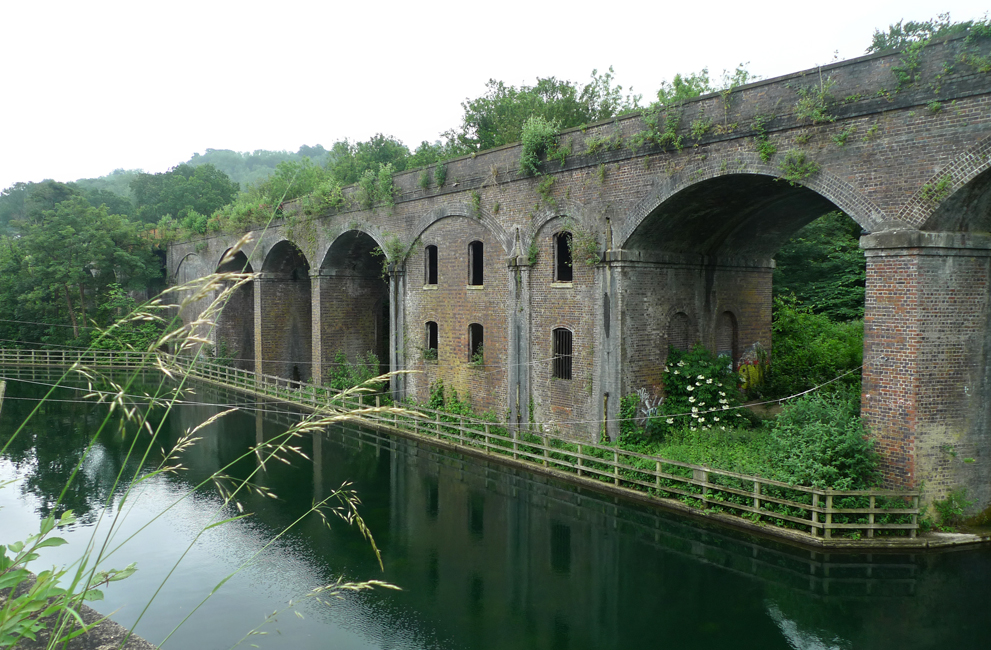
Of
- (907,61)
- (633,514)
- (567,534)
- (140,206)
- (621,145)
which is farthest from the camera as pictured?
(140,206)

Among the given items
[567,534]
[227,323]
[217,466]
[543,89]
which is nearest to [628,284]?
[567,534]

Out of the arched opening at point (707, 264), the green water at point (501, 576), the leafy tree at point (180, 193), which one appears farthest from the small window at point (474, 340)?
the leafy tree at point (180, 193)

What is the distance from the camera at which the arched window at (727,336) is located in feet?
60.1

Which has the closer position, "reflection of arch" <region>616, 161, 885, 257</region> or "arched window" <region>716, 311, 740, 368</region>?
"reflection of arch" <region>616, 161, 885, 257</region>

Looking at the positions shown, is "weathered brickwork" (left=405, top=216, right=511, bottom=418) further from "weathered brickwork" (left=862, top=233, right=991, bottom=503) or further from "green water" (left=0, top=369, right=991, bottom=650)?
"weathered brickwork" (left=862, top=233, right=991, bottom=503)

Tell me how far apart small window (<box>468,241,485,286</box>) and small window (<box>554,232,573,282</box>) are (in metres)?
3.25

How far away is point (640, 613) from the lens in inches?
357

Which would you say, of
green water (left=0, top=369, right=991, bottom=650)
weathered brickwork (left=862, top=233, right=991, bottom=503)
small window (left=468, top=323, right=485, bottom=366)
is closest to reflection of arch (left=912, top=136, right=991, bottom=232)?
weathered brickwork (left=862, top=233, right=991, bottom=503)

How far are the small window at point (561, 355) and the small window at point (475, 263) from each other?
11.7 ft

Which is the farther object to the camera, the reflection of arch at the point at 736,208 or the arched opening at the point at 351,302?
the arched opening at the point at 351,302

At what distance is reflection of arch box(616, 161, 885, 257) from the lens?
11.9 metres

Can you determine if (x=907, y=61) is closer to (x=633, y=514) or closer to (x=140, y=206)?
(x=633, y=514)

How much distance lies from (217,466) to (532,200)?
32.7 feet

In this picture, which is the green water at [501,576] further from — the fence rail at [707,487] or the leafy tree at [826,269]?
the leafy tree at [826,269]
